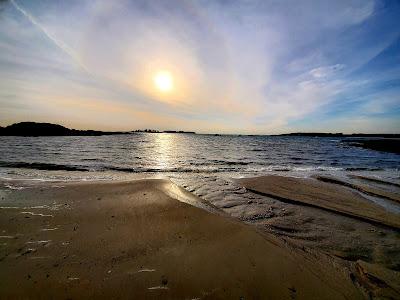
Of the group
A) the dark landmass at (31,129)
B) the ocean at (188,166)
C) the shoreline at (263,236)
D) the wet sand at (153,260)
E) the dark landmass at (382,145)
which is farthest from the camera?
the dark landmass at (31,129)

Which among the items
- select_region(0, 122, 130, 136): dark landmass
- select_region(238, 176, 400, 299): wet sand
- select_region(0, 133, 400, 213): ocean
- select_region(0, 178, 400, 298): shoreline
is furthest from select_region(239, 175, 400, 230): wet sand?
select_region(0, 122, 130, 136): dark landmass

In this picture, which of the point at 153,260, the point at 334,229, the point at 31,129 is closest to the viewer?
the point at 153,260

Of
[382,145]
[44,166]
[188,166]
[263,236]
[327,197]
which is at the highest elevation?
[382,145]

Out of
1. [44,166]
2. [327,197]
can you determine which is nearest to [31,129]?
[44,166]

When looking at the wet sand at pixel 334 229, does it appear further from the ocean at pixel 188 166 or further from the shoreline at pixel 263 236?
the ocean at pixel 188 166

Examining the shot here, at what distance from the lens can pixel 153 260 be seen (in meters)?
5.03

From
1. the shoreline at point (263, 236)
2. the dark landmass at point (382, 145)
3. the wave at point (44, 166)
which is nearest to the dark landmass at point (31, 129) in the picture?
the wave at point (44, 166)

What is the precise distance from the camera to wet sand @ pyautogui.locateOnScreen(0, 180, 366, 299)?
13.8ft

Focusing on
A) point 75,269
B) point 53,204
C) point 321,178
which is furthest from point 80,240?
point 321,178

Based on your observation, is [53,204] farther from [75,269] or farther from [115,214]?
[75,269]

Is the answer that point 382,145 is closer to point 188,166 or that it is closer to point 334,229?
point 188,166

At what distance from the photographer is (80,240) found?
5.79 m

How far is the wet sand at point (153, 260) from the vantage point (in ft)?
13.8

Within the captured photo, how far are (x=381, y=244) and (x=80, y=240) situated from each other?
26.1ft
